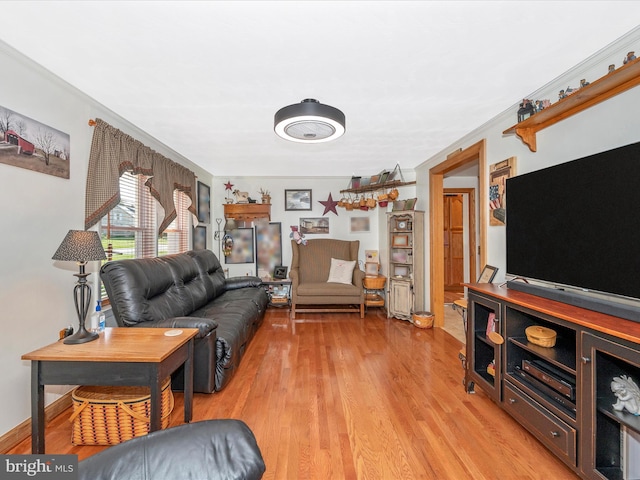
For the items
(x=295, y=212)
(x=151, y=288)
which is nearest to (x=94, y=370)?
(x=151, y=288)

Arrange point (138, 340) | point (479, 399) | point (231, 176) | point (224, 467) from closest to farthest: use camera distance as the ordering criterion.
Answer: point (224, 467)
point (138, 340)
point (479, 399)
point (231, 176)

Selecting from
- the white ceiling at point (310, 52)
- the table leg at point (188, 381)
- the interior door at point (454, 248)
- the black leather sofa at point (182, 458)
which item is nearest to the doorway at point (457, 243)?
the interior door at point (454, 248)

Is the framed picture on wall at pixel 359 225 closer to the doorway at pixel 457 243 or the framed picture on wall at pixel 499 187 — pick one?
the doorway at pixel 457 243

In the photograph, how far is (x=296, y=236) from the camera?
16.7 feet

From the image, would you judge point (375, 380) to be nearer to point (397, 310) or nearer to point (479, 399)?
point (479, 399)

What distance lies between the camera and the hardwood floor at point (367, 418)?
157cm

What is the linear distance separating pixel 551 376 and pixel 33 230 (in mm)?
3165

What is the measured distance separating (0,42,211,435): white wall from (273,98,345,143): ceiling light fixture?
4.89 feet

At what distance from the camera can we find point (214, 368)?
2.26 metres

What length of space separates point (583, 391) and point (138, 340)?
7.46 ft

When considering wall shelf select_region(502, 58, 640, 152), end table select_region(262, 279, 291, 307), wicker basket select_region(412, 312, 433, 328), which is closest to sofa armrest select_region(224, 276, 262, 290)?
end table select_region(262, 279, 291, 307)

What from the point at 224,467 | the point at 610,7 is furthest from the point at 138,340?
the point at 610,7

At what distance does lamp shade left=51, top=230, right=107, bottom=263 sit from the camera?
1649 mm

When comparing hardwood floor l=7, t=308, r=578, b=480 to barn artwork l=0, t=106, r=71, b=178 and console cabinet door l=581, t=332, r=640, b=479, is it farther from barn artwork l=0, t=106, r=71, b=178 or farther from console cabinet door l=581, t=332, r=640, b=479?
barn artwork l=0, t=106, r=71, b=178
